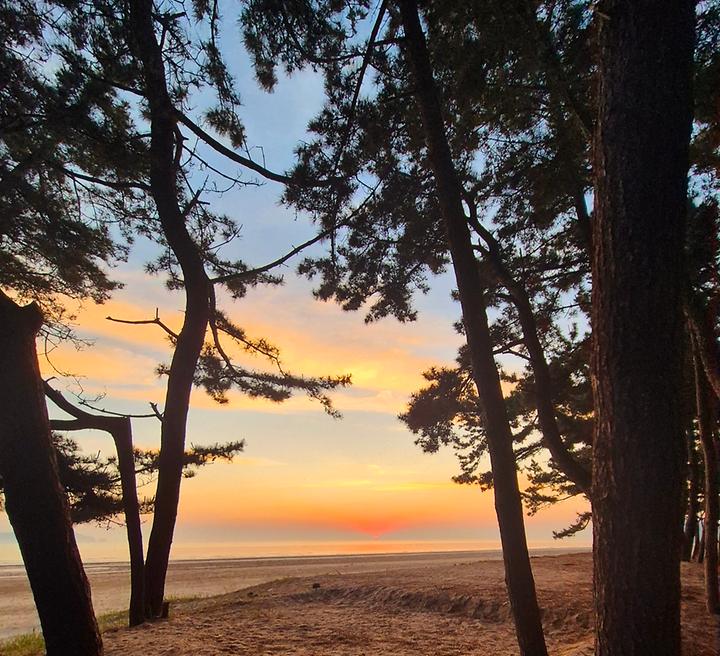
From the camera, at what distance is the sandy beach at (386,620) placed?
488cm

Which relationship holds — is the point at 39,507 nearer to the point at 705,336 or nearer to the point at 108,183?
the point at 108,183

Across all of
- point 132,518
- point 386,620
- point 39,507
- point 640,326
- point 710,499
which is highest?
point 640,326

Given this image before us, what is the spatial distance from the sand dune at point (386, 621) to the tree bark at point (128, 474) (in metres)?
0.45

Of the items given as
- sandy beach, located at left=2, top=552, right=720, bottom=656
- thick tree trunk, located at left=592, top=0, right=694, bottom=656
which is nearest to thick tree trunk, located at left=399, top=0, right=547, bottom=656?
sandy beach, located at left=2, top=552, right=720, bottom=656

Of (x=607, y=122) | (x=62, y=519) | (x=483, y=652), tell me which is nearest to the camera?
(x=607, y=122)

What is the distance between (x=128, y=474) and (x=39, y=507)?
3.83 meters

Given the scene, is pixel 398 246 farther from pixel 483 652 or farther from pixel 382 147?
pixel 483 652

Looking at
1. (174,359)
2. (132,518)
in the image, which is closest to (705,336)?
(174,359)

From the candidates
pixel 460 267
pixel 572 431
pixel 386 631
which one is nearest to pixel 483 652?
pixel 386 631

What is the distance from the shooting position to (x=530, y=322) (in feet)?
21.8

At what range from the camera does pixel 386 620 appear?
6.40 m

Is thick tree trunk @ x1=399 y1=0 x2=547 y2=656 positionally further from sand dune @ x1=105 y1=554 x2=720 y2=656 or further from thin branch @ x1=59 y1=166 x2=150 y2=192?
thin branch @ x1=59 y1=166 x2=150 y2=192

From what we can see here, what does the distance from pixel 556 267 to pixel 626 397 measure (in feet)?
19.1

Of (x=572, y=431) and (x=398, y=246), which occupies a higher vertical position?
(x=398, y=246)
